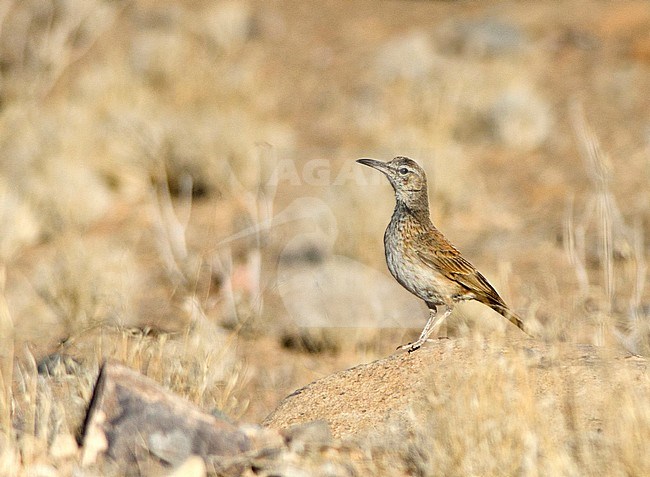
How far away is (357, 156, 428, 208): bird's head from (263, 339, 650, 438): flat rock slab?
924 millimetres

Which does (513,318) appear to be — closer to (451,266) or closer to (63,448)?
(451,266)

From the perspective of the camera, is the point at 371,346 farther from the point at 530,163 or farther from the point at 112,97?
the point at 112,97

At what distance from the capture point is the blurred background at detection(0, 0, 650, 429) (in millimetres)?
7371

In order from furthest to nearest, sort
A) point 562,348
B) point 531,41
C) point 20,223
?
point 531,41 → point 20,223 → point 562,348

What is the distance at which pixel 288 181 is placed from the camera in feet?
43.0

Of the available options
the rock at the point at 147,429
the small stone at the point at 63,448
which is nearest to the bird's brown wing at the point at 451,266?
the rock at the point at 147,429

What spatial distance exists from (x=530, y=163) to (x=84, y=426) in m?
10.4

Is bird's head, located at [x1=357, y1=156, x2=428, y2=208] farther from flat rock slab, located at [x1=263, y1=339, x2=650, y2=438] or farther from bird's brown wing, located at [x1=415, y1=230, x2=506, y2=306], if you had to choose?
flat rock slab, located at [x1=263, y1=339, x2=650, y2=438]

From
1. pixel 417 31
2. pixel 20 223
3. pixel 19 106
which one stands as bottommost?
pixel 20 223

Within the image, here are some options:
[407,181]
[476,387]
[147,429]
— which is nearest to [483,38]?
[407,181]

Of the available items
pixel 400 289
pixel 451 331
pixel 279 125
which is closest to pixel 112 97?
pixel 279 125

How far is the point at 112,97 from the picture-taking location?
15.5 metres

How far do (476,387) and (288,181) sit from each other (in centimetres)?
922

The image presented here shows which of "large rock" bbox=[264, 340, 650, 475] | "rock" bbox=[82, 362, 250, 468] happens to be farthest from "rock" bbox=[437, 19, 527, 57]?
"rock" bbox=[82, 362, 250, 468]
